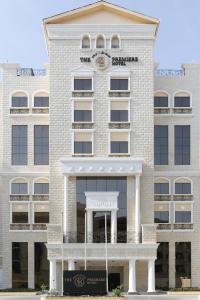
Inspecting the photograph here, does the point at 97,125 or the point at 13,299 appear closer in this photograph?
the point at 13,299

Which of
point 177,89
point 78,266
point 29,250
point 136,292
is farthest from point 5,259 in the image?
point 177,89

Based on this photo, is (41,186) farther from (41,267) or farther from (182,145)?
(182,145)

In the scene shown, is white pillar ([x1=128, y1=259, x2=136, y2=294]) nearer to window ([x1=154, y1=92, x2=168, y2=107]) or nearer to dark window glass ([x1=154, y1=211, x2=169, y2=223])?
dark window glass ([x1=154, y1=211, x2=169, y2=223])

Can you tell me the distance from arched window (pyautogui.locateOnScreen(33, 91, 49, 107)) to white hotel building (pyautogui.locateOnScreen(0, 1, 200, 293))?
70 mm

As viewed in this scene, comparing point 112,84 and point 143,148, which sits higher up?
point 112,84

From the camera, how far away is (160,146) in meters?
52.6

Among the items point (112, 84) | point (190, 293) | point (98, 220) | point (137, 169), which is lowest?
point (190, 293)

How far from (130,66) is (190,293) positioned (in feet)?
50.9

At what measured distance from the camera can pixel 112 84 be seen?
50.9 metres

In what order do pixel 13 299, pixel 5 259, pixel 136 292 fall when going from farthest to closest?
pixel 5 259 → pixel 136 292 → pixel 13 299

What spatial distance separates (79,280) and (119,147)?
495 inches

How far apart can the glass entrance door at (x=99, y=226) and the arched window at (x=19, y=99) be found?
9508 mm

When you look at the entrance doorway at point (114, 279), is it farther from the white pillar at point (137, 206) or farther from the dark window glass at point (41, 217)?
the dark window glass at point (41, 217)

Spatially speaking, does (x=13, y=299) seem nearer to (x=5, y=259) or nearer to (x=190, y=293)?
(x=5, y=259)
